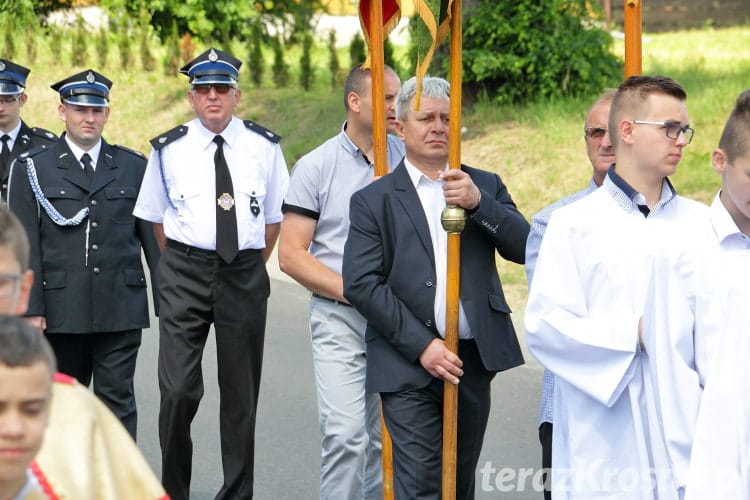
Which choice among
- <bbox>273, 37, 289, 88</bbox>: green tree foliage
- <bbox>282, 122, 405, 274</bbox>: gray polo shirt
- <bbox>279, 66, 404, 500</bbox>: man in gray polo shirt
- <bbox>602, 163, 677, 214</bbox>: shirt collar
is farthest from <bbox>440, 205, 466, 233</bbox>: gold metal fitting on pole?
<bbox>273, 37, 289, 88</bbox>: green tree foliage

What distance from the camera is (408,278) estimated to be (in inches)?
224

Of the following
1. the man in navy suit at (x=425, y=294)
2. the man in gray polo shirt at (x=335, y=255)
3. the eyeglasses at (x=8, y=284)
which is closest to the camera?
the eyeglasses at (x=8, y=284)

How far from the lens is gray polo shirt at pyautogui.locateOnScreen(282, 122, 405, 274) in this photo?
22.0 ft

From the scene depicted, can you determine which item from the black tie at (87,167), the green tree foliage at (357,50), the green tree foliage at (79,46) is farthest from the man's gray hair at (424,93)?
the green tree foliage at (79,46)

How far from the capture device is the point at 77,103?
296 inches

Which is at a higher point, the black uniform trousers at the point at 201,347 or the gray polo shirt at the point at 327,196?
the gray polo shirt at the point at 327,196

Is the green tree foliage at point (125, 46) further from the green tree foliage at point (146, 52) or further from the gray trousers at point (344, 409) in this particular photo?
the gray trousers at point (344, 409)

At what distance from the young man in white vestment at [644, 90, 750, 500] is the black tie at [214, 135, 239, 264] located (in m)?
2.75

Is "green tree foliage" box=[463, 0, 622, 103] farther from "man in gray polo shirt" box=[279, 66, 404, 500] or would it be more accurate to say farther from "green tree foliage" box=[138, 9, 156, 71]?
"man in gray polo shirt" box=[279, 66, 404, 500]

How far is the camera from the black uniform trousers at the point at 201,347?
6.86 metres

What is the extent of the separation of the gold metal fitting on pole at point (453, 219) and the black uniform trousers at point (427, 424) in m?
0.51

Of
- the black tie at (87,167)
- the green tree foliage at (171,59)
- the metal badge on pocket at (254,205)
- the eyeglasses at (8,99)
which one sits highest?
the eyeglasses at (8,99)

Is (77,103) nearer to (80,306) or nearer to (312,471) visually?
(80,306)

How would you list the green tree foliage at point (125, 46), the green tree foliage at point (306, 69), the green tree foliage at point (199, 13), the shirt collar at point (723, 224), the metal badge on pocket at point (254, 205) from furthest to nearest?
the green tree foliage at point (125, 46) < the green tree foliage at point (306, 69) < the green tree foliage at point (199, 13) < the metal badge on pocket at point (254, 205) < the shirt collar at point (723, 224)
